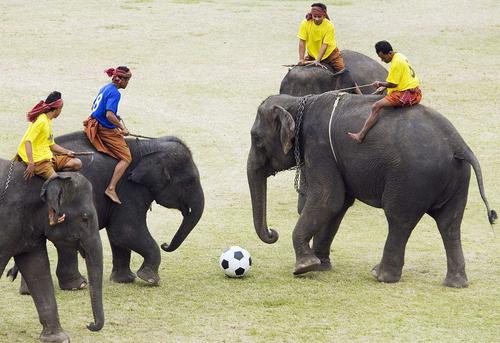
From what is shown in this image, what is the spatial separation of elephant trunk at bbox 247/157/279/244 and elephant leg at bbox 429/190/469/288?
6.37ft

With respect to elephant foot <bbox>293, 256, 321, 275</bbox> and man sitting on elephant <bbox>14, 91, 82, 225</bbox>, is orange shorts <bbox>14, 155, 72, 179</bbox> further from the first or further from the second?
elephant foot <bbox>293, 256, 321, 275</bbox>

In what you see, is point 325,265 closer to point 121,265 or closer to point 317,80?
point 121,265

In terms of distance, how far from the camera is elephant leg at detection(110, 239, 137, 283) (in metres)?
14.0

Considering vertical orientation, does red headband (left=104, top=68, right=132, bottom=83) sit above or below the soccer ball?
above

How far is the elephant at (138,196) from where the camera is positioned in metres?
13.6

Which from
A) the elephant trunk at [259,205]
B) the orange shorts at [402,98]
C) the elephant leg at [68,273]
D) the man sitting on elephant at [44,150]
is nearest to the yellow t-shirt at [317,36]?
the elephant trunk at [259,205]

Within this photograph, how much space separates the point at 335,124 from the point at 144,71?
13176 millimetres

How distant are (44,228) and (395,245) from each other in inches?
165

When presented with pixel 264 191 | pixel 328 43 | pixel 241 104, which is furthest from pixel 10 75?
pixel 264 191

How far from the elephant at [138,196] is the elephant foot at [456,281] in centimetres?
278

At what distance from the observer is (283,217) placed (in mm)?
Result: 17641

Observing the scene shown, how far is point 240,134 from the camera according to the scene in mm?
22500

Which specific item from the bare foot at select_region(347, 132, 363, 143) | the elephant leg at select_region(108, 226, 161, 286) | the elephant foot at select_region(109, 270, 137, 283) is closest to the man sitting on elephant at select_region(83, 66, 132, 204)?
the elephant leg at select_region(108, 226, 161, 286)

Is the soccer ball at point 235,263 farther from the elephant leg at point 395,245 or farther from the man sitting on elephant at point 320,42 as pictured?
the man sitting on elephant at point 320,42
